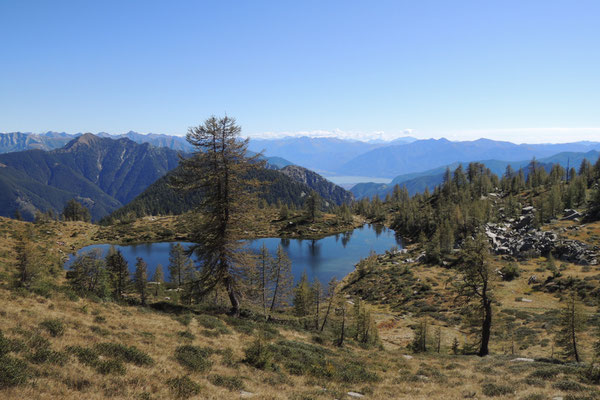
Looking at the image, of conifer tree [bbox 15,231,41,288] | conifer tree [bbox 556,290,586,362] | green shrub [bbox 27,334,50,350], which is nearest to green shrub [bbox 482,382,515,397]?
conifer tree [bbox 556,290,586,362]

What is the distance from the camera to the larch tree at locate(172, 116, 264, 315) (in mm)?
23344

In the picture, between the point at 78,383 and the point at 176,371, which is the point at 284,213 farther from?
the point at 78,383

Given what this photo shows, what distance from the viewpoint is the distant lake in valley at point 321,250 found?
329 feet

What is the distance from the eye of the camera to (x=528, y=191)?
474 ft

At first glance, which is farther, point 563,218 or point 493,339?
point 563,218

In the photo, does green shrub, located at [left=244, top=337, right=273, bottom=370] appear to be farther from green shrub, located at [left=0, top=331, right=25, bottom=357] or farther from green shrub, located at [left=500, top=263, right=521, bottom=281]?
green shrub, located at [left=500, top=263, right=521, bottom=281]

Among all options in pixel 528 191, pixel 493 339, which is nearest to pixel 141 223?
pixel 493 339

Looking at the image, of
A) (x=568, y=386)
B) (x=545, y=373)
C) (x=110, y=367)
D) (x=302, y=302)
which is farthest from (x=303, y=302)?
(x=110, y=367)

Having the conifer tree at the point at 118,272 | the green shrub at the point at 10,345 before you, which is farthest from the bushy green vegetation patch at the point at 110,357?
the conifer tree at the point at 118,272

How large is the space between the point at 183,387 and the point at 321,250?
123m

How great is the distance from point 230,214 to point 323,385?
47.4ft

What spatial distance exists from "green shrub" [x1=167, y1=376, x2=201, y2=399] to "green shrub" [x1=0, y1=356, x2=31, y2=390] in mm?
4045

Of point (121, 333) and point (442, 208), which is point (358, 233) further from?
point (121, 333)

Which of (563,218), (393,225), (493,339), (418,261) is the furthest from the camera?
(393,225)
